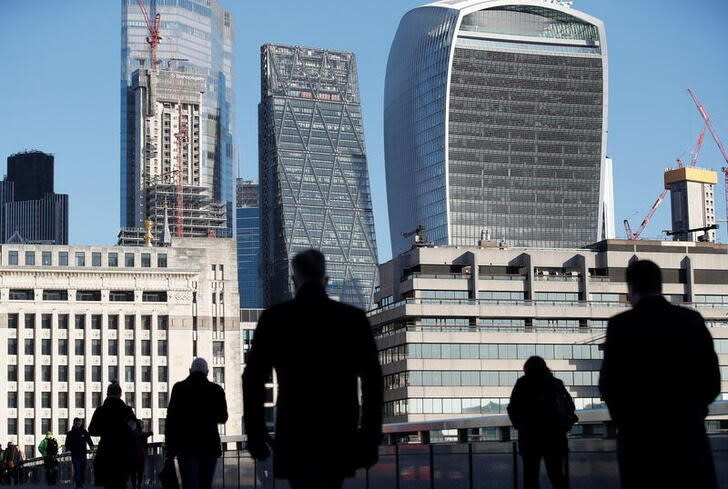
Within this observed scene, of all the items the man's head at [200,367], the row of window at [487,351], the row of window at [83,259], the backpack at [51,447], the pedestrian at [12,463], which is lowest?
the pedestrian at [12,463]

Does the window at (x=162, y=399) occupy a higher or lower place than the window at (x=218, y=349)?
lower

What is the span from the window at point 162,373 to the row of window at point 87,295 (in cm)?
782

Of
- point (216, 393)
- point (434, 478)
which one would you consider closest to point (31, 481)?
point (434, 478)

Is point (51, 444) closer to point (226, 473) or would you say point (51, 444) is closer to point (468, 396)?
point (226, 473)

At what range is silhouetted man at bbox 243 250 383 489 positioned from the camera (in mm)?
12156

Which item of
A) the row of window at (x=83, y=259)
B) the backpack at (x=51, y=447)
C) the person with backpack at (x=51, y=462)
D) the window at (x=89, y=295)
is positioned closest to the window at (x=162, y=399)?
the window at (x=89, y=295)

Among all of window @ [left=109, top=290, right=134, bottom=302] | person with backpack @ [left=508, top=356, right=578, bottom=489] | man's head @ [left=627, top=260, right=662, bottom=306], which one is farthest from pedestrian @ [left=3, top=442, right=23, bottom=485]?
window @ [left=109, top=290, right=134, bottom=302]

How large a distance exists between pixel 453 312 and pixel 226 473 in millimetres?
128694

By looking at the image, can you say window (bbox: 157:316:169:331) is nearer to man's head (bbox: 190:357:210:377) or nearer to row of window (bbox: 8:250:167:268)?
row of window (bbox: 8:250:167:268)

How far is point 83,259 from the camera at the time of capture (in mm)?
176750

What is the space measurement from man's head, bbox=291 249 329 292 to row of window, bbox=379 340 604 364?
485ft

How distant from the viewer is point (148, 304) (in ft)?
575

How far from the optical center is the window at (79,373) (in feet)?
562

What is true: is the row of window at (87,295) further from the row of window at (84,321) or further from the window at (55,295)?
the row of window at (84,321)
